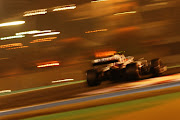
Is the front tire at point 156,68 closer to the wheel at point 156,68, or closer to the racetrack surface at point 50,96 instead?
the wheel at point 156,68

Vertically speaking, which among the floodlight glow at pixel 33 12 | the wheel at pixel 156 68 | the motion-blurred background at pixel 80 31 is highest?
the floodlight glow at pixel 33 12

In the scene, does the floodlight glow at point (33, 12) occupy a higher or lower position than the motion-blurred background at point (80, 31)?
higher

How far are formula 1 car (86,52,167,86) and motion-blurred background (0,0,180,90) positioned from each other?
369 cm

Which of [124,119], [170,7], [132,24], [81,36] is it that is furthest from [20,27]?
[124,119]

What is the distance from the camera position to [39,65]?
425 inches

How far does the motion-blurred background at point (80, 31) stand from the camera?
10.9 metres

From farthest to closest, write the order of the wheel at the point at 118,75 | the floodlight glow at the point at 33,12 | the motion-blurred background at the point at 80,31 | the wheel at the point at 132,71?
the floodlight glow at the point at 33,12
the motion-blurred background at the point at 80,31
the wheel at the point at 118,75
the wheel at the point at 132,71

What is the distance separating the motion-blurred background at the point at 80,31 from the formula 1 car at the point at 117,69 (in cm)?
369

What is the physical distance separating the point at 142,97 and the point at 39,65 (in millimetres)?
7345

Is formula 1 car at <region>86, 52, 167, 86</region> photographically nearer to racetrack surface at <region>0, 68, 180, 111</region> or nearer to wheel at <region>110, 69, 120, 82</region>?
wheel at <region>110, 69, 120, 82</region>

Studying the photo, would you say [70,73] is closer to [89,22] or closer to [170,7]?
[89,22]

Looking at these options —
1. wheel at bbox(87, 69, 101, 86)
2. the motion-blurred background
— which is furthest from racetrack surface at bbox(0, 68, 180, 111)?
the motion-blurred background

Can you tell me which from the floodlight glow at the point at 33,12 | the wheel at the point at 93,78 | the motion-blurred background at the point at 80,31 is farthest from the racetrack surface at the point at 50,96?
the floodlight glow at the point at 33,12

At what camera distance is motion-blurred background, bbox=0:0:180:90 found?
428 inches
